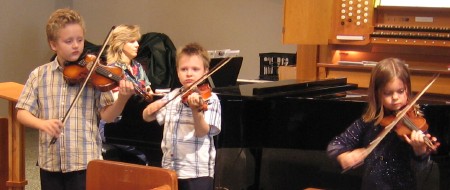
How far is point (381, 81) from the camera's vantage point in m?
2.35

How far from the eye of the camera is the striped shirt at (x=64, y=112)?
2.64 meters

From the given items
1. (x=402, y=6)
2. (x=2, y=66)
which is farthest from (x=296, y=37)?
(x=2, y=66)

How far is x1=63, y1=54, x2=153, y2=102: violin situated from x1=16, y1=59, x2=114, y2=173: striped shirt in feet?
0.12

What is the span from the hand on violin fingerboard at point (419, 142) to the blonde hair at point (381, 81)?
153 mm

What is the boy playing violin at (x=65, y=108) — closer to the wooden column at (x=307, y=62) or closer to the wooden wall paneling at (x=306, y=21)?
the wooden wall paneling at (x=306, y=21)

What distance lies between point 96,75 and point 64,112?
20cm

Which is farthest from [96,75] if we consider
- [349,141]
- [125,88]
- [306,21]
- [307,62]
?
[307,62]

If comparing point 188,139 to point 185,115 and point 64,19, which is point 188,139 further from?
point 64,19

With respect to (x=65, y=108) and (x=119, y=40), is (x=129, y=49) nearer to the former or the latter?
(x=119, y=40)

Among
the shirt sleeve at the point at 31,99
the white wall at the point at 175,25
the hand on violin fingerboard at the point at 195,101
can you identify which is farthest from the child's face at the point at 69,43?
the white wall at the point at 175,25

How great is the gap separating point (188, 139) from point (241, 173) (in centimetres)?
116

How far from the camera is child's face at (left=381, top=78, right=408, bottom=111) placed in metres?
2.31

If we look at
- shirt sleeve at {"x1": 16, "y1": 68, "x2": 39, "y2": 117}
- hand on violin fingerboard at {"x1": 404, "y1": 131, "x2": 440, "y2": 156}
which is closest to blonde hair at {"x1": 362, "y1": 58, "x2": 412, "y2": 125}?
hand on violin fingerboard at {"x1": 404, "y1": 131, "x2": 440, "y2": 156}

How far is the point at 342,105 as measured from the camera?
11.2 feet
